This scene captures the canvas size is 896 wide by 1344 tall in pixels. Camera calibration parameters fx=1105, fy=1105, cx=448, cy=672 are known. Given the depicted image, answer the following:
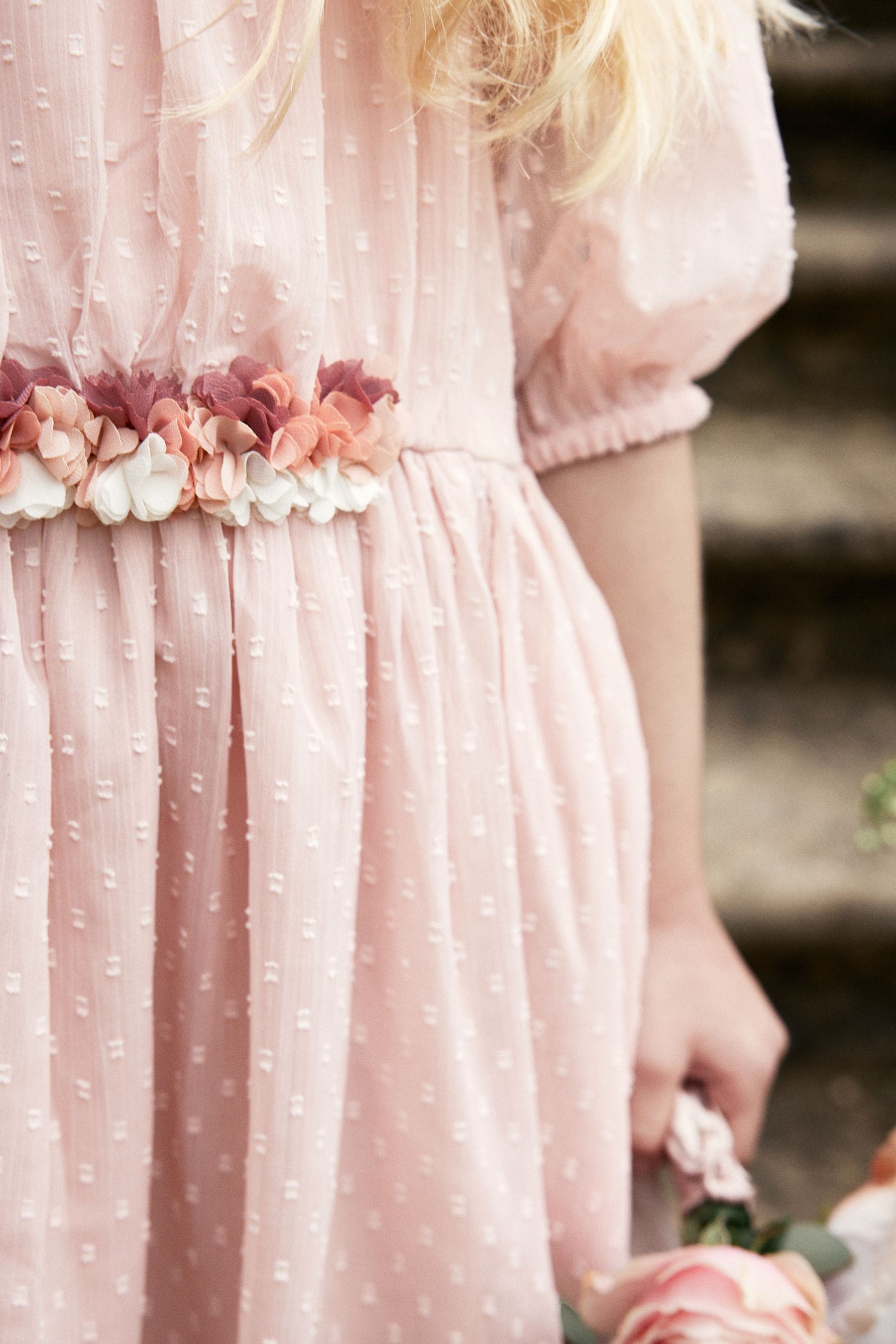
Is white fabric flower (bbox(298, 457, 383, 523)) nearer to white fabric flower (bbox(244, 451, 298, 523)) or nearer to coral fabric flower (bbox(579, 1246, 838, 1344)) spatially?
white fabric flower (bbox(244, 451, 298, 523))

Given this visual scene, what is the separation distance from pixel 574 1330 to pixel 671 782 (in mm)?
291

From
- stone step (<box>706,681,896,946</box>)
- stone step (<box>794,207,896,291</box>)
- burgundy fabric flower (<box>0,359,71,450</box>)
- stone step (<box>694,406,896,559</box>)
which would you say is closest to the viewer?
burgundy fabric flower (<box>0,359,71,450</box>)

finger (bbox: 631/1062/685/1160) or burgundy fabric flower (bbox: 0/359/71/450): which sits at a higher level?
burgundy fabric flower (bbox: 0/359/71/450)

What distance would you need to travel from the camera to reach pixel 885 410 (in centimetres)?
134

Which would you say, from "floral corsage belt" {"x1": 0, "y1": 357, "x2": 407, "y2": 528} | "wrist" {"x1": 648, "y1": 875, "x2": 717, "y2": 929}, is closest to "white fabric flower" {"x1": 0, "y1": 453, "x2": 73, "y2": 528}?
"floral corsage belt" {"x1": 0, "y1": 357, "x2": 407, "y2": 528}

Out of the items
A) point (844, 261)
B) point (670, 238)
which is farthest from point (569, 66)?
point (844, 261)

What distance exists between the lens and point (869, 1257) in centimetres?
56

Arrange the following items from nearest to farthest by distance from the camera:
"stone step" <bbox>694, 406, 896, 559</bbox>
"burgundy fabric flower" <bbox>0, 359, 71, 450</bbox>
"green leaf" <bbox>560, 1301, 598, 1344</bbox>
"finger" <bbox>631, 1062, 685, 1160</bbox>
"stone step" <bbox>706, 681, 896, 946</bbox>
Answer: "burgundy fabric flower" <bbox>0, 359, 71, 450</bbox> → "green leaf" <bbox>560, 1301, 598, 1344</bbox> → "finger" <bbox>631, 1062, 685, 1160</bbox> → "stone step" <bbox>706, 681, 896, 946</bbox> → "stone step" <bbox>694, 406, 896, 559</bbox>

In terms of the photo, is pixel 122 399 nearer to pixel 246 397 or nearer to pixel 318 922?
Result: pixel 246 397

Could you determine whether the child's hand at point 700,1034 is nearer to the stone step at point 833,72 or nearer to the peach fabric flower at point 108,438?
the peach fabric flower at point 108,438

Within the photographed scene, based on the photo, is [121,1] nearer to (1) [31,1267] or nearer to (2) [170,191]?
(2) [170,191]

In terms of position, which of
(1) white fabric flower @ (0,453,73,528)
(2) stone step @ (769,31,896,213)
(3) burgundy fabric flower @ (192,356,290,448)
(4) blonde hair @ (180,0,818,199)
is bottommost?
(1) white fabric flower @ (0,453,73,528)

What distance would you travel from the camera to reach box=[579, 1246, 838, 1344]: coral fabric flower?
1.46 ft

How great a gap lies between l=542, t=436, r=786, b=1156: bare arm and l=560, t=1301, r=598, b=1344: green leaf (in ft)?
0.38
